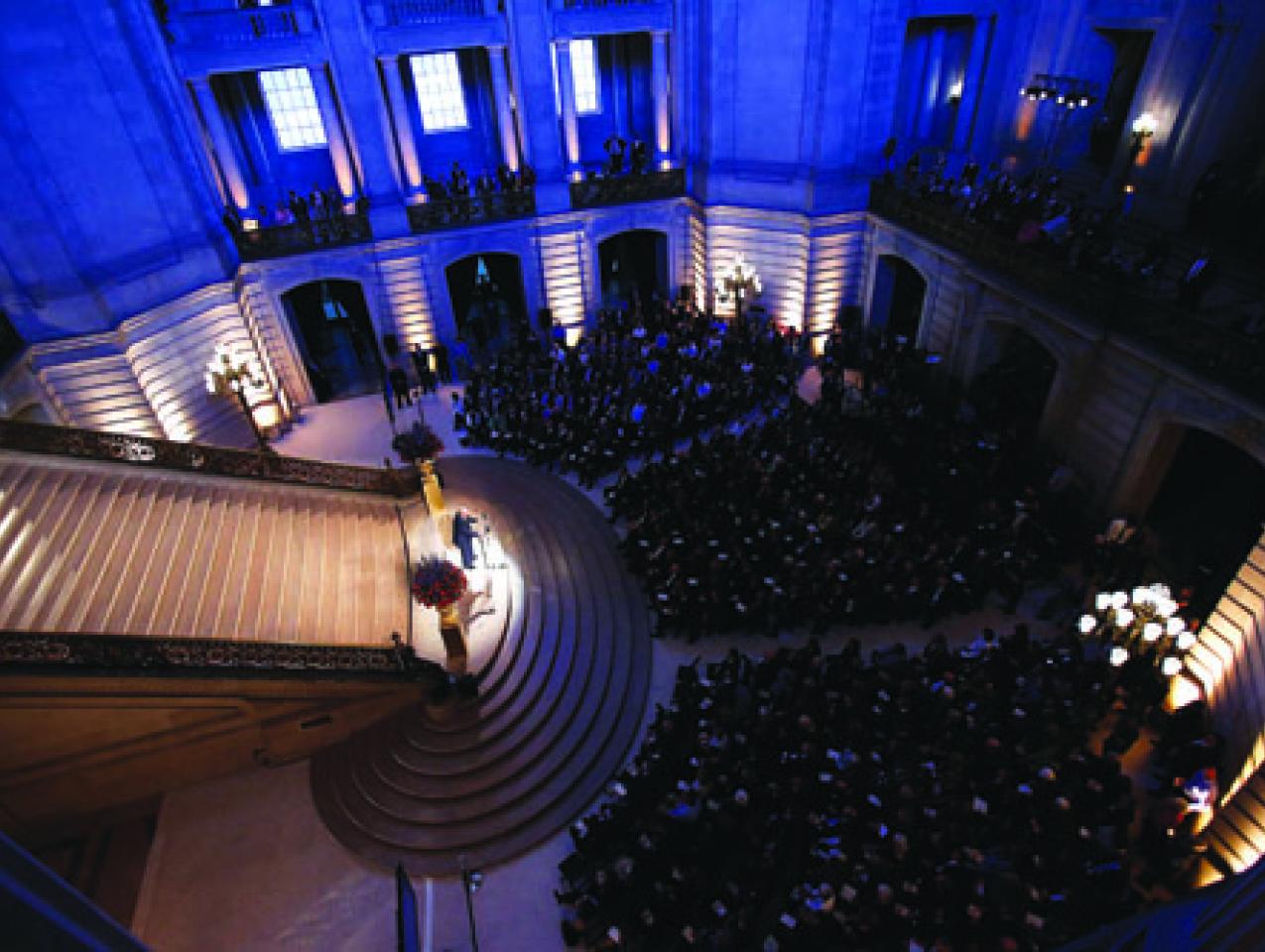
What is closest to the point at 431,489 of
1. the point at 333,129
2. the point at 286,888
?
the point at 286,888

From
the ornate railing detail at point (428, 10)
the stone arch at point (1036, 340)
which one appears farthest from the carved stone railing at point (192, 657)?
the ornate railing detail at point (428, 10)

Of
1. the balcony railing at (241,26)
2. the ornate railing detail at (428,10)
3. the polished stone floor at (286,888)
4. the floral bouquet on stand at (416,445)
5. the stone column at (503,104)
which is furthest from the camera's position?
the stone column at (503,104)

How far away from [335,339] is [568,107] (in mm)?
10018

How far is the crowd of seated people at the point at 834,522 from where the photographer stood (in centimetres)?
1190

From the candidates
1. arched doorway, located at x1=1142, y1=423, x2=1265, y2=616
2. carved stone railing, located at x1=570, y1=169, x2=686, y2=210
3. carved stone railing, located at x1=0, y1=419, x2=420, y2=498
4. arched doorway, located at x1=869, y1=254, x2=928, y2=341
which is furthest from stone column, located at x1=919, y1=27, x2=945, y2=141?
carved stone railing, located at x1=0, y1=419, x2=420, y2=498

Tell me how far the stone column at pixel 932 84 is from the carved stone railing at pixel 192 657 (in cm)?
1983

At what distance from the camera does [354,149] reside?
686 inches

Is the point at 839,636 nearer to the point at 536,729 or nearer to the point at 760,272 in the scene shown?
the point at 536,729

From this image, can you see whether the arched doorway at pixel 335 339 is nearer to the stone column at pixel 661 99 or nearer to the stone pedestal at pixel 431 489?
the stone pedestal at pixel 431 489

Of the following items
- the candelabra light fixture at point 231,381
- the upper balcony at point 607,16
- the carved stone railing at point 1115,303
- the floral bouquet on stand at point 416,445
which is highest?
the upper balcony at point 607,16

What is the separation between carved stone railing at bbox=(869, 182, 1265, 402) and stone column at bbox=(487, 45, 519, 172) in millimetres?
10442

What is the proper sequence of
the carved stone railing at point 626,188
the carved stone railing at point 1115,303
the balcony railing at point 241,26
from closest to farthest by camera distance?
1. the carved stone railing at point 1115,303
2. the balcony railing at point 241,26
3. the carved stone railing at point 626,188

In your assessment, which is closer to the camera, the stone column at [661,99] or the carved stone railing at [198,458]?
the carved stone railing at [198,458]

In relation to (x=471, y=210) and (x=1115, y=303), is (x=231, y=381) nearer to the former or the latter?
(x=471, y=210)
